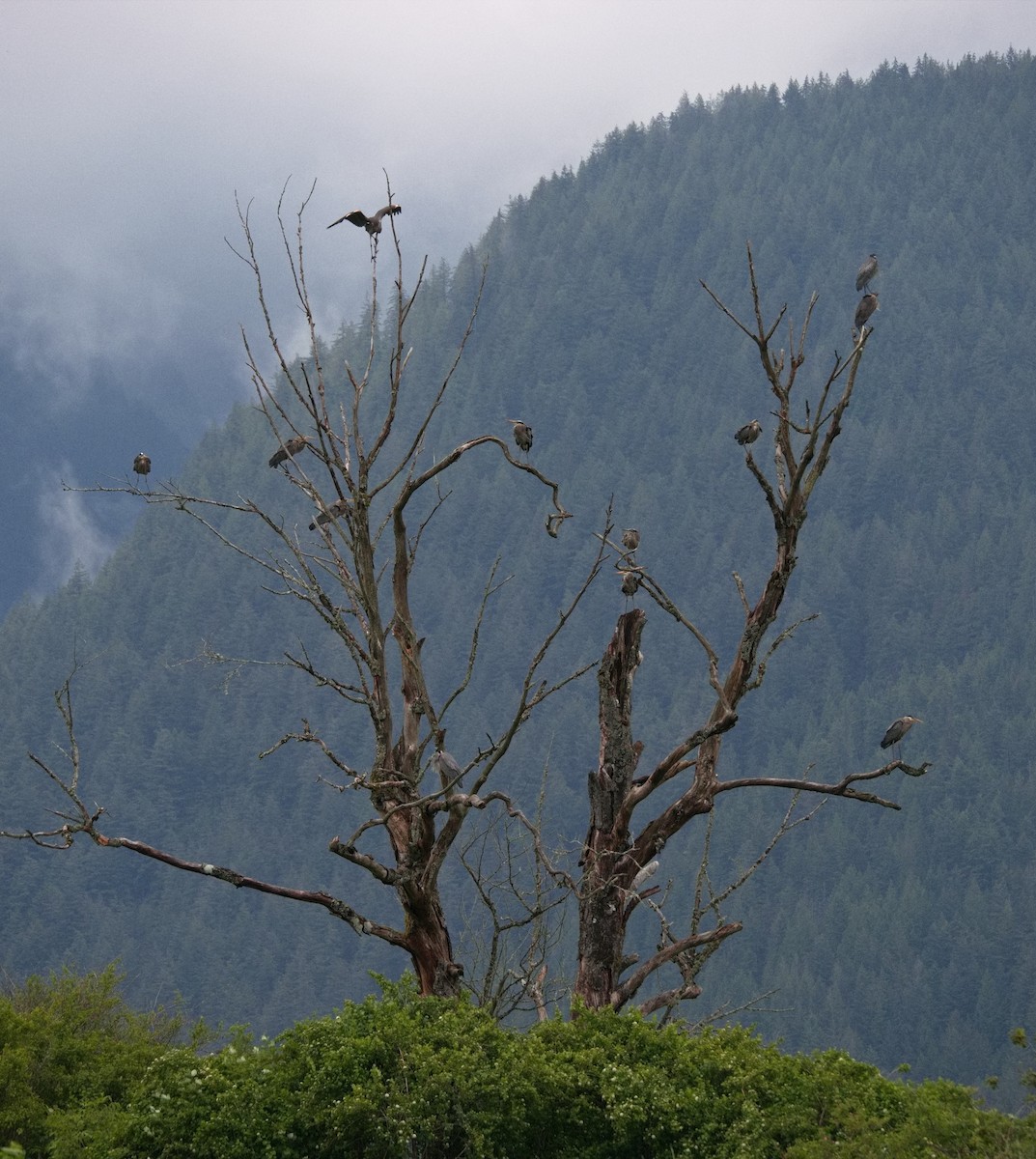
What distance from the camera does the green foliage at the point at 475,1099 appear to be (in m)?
6.80

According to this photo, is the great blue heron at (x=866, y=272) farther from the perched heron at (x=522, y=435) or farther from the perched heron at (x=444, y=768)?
the perched heron at (x=444, y=768)

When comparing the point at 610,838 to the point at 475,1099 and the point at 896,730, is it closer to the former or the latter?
the point at 475,1099

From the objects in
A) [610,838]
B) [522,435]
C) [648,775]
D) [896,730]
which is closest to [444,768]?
[610,838]

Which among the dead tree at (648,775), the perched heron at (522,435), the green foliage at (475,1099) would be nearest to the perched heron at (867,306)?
the perched heron at (522,435)

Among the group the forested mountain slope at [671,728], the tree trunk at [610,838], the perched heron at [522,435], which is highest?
the forested mountain slope at [671,728]

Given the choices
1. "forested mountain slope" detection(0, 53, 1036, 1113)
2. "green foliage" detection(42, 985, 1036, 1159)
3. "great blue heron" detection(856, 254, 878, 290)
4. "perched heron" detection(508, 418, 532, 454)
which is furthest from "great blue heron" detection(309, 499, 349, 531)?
"forested mountain slope" detection(0, 53, 1036, 1113)

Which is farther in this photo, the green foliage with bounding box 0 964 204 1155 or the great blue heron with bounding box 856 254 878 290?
the great blue heron with bounding box 856 254 878 290

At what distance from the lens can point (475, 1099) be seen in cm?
694

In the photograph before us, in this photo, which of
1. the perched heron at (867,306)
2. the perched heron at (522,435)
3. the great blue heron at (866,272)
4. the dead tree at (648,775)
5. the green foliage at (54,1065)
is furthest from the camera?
the great blue heron at (866,272)

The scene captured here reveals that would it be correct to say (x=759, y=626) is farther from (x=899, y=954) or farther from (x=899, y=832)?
(x=899, y=832)

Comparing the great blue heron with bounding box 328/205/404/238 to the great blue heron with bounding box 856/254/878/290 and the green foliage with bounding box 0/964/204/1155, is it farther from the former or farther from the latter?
the great blue heron with bounding box 856/254/878/290

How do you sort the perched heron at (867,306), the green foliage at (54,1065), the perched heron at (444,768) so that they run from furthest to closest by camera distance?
the perched heron at (867,306) < the green foliage at (54,1065) < the perched heron at (444,768)

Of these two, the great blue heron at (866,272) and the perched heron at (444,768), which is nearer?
the perched heron at (444,768)

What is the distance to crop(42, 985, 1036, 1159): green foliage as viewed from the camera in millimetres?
6805
